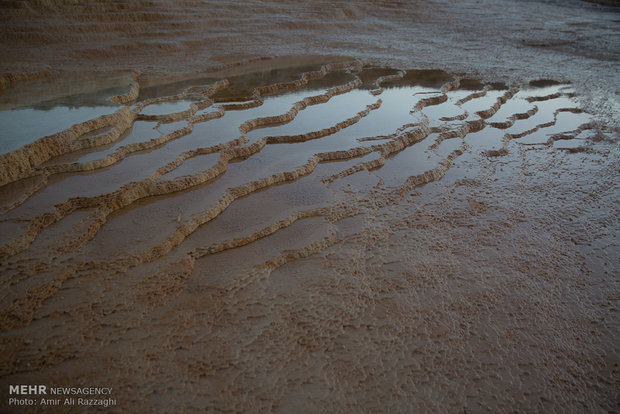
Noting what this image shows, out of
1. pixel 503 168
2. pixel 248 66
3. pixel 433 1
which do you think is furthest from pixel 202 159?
pixel 433 1

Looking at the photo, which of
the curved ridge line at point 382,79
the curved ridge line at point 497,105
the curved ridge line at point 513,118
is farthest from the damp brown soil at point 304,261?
the curved ridge line at point 382,79

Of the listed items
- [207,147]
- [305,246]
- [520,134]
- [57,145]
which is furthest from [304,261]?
[520,134]

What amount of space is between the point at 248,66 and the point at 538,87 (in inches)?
129

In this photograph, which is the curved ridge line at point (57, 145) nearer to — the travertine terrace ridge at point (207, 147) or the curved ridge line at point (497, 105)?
the travertine terrace ridge at point (207, 147)

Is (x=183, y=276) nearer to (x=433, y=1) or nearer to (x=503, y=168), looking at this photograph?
(x=503, y=168)

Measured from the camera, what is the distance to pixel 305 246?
2.03m

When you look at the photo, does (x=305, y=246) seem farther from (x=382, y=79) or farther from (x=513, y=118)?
(x=382, y=79)

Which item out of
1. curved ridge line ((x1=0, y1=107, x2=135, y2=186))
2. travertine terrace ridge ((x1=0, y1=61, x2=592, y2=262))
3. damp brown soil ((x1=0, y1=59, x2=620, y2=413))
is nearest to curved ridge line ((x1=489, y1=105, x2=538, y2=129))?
travertine terrace ridge ((x1=0, y1=61, x2=592, y2=262))

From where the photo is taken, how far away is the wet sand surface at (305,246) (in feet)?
4.56

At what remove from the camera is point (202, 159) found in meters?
2.80

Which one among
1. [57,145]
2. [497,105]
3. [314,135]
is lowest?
[497,105]

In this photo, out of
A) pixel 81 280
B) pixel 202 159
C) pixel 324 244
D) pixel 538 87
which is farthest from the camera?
pixel 538 87

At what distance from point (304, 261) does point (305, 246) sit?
10 centimetres

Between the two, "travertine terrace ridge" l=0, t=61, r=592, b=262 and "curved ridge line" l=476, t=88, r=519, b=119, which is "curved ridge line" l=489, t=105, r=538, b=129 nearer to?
"travertine terrace ridge" l=0, t=61, r=592, b=262
